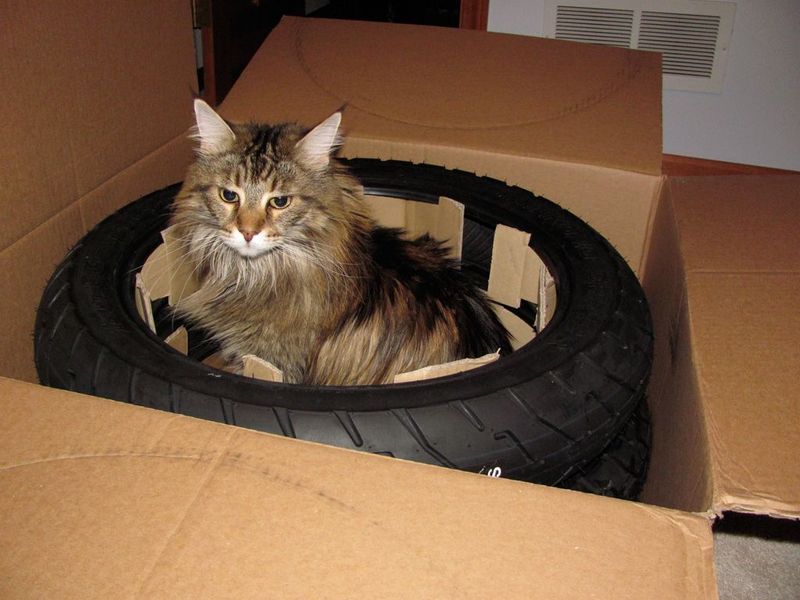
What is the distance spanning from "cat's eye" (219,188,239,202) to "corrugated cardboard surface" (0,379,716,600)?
563mm

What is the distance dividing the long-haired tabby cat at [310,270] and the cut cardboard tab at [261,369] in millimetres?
46

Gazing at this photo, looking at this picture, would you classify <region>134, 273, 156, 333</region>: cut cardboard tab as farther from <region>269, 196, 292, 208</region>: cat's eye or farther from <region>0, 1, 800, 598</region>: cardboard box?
<region>269, 196, 292, 208</region>: cat's eye

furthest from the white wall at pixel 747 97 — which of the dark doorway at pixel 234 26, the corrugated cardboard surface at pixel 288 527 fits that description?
the corrugated cardboard surface at pixel 288 527

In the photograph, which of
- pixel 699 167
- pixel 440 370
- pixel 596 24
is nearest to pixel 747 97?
pixel 699 167

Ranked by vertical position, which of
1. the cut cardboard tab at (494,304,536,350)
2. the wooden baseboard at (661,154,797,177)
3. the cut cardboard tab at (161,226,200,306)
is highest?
the cut cardboard tab at (161,226,200,306)

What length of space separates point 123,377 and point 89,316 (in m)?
0.15

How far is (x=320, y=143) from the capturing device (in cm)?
119

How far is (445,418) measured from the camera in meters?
0.87

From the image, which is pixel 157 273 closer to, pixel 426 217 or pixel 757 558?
pixel 426 217

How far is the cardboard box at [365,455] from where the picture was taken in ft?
2.04

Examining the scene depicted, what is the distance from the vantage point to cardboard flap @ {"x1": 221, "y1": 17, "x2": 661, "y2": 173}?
147cm

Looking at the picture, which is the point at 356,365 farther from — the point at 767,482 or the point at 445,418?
the point at 767,482

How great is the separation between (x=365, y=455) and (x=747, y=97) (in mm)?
2657

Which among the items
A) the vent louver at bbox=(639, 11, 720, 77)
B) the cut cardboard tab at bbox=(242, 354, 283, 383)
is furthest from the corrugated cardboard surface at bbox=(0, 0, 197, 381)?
the vent louver at bbox=(639, 11, 720, 77)
